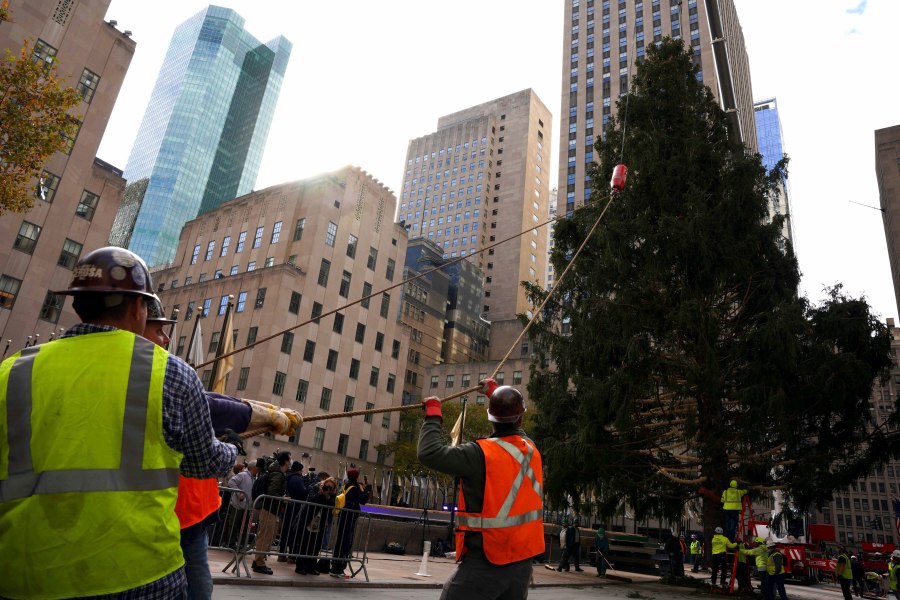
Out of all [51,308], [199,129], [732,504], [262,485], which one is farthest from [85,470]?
[199,129]

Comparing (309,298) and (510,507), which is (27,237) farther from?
(510,507)

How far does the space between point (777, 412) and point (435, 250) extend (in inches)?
3283

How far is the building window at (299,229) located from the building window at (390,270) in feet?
32.8

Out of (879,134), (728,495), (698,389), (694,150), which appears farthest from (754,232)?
(879,134)

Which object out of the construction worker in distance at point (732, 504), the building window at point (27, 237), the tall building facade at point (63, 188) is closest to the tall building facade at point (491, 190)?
the tall building facade at point (63, 188)

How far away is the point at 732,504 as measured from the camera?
51.0ft

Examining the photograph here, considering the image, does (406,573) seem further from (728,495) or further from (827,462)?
(827,462)

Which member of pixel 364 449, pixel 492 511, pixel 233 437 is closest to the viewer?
pixel 233 437

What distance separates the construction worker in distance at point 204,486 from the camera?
3.14 meters

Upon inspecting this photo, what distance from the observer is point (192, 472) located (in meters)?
2.40

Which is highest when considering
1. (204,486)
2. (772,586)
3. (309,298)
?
(309,298)

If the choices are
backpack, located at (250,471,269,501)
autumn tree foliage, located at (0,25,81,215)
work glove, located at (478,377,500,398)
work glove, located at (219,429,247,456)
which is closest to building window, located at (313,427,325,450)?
autumn tree foliage, located at (0,25,81,215)

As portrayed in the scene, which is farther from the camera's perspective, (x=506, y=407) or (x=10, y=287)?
(x=10, y=287)

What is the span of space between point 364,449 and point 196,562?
176 feet
